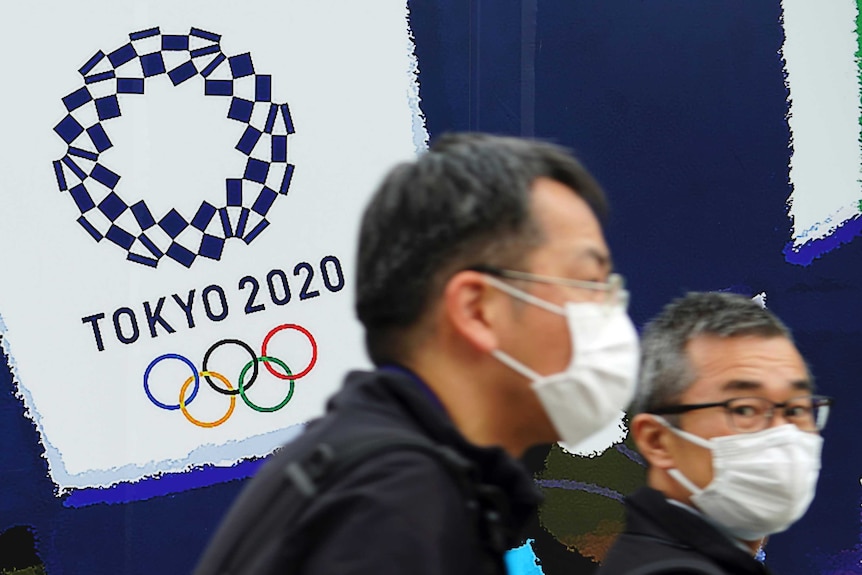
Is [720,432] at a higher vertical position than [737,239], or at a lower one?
higher

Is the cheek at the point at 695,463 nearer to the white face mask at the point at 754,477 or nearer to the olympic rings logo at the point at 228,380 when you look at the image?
the white face mask at the point at 754,477

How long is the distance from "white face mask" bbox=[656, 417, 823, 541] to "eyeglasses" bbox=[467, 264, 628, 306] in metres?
0.66

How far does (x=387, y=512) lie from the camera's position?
1039 mm

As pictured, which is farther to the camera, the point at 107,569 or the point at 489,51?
the point at 489,51

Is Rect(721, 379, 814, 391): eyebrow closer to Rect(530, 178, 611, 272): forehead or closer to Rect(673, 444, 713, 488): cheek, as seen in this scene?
Rect(673, 444, 713, 488): cheek

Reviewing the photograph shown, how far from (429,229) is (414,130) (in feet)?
7.53

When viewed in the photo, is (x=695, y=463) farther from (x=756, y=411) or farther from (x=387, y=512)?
(x=387, y=512)

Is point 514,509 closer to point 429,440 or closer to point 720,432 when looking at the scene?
point 429,440

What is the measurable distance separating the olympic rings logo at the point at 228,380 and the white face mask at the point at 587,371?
203cm

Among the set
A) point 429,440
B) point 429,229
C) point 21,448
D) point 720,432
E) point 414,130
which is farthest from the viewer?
point 414,130

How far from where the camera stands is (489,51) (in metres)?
3.60

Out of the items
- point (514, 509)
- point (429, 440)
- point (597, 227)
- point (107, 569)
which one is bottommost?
point (107, 569)

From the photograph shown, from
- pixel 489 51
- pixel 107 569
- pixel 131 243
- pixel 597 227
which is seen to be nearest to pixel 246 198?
pixel 131 243

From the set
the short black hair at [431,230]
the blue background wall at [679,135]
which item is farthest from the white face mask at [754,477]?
the blue background wall at [679,135]
